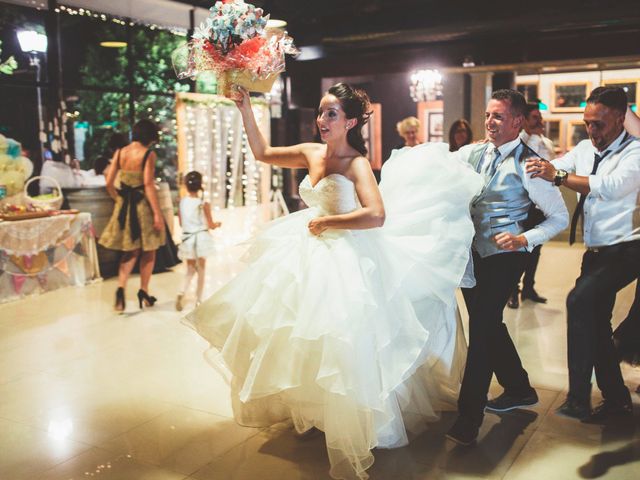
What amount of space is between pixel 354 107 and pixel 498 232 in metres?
0.91

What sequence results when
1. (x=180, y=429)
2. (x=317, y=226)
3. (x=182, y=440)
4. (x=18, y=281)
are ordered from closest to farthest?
(x=317, y=226), (x=182, y=440), (x=180, y=429), (x=18, y=281)

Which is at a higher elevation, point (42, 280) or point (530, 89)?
point (530, 89)

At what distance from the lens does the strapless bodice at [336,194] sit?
3.14m

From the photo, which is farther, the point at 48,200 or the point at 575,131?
the point at 575,131

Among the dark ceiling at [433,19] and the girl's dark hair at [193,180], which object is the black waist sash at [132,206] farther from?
the dark ceiling at [433,19]

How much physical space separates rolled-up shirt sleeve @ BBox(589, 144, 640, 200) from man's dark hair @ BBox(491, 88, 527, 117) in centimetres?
50

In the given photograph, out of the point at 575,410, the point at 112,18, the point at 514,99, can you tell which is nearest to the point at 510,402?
the point at 575,410

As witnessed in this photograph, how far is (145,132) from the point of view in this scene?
5891 millimetres

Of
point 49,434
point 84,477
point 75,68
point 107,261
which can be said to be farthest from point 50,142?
point 84,477

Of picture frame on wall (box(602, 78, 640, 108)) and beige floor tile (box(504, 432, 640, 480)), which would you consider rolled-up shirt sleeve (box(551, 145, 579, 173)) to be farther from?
picture frame on wall (box(602, 78, 640, 108))

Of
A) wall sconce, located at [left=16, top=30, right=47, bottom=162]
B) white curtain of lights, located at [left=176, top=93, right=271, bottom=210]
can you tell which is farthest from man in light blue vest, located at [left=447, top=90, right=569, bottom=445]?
white curtain of lights, located at [left=176, top=93, right=271, bottom=210]

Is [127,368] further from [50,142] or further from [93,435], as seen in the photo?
[50,142]

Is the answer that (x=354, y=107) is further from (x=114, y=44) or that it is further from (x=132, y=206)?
(x=114, y=44)

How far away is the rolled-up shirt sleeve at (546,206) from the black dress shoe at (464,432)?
34.4 inches
